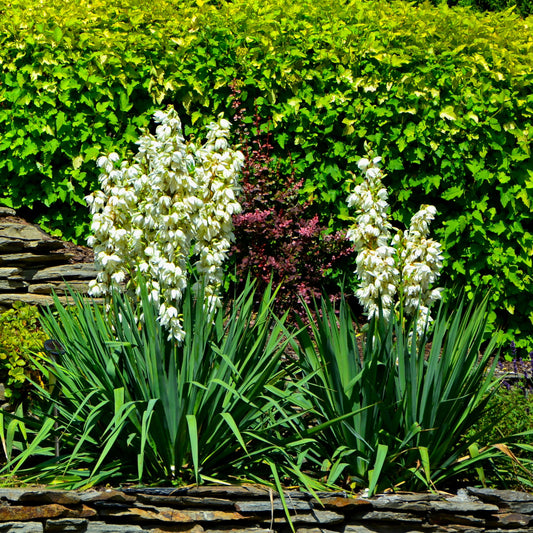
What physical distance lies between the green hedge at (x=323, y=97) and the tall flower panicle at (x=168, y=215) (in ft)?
7.90

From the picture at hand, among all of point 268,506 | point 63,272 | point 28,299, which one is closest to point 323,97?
point 63,272

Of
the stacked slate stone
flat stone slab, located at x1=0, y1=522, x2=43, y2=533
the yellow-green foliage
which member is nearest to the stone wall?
flat stone slab, located at x1=0, y1=522, x2=43, y2=533

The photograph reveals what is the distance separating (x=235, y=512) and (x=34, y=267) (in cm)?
358

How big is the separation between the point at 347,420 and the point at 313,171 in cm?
306

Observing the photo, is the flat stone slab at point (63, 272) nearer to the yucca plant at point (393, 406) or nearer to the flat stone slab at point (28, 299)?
the flat stone slab at point (28, 299)

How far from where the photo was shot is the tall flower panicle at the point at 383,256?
13.4 ft

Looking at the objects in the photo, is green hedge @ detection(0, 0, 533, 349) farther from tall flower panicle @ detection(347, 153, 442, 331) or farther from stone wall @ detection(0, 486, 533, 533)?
stone wall @ detection(0, 486, 533, 533)

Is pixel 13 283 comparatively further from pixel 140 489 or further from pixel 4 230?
pixel 140 489

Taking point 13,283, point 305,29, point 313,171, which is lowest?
point 13,283

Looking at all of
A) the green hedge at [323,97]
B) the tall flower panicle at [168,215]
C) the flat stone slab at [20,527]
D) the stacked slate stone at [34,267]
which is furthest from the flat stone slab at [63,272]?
the flat stone slab at [20,527]

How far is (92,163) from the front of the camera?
6668 millimetres

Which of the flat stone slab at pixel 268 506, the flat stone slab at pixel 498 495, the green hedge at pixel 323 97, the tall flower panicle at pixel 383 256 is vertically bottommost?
the flat stone slab at pixel 498 495

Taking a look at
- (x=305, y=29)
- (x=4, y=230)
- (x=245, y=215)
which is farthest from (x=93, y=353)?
(x=305, y=29)

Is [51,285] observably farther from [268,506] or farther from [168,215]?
[268,506]
